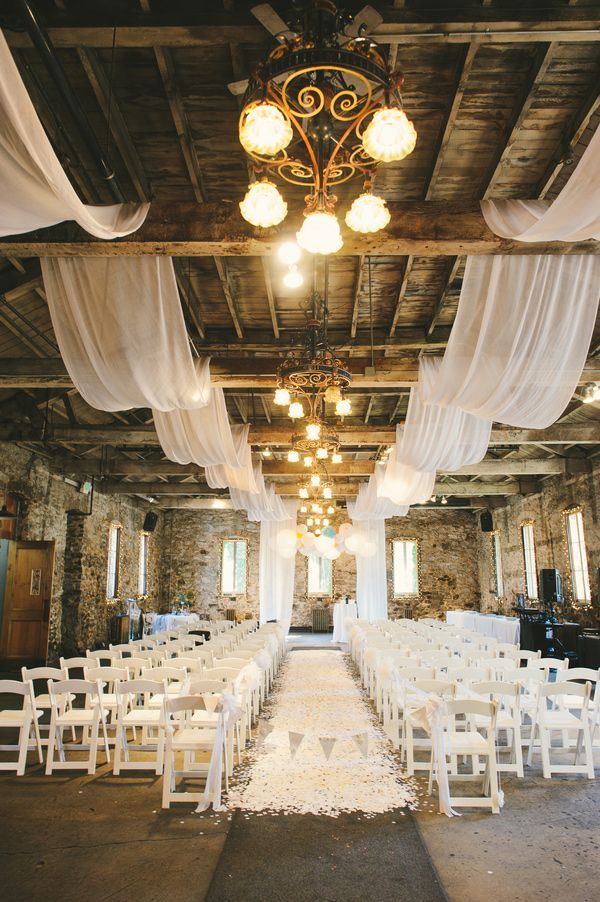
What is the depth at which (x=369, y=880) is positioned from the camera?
140 inches

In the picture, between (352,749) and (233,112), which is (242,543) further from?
(233,112)

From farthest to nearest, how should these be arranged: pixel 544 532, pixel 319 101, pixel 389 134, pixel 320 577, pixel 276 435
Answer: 1. pixel 320 577
2. pixel 544 532
3. pixel 276 435
4. pixel 319 101
5. pixel 389 134

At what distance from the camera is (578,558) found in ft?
43.3

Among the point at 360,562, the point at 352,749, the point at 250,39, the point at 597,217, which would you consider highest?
the point at 250,39

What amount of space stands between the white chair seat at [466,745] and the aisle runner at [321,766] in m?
0.56

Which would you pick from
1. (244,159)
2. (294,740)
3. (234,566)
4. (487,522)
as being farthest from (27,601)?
(487,522)

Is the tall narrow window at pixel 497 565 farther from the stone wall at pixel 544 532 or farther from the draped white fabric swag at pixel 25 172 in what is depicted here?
the draped white fabric swag at pixel 25 172

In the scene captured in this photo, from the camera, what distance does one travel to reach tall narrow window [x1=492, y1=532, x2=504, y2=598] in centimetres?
1882

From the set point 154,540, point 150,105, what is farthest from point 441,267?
point 154,540

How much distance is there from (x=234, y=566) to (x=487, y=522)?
898 centimetres

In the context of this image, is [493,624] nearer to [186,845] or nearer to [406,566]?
[406,566]

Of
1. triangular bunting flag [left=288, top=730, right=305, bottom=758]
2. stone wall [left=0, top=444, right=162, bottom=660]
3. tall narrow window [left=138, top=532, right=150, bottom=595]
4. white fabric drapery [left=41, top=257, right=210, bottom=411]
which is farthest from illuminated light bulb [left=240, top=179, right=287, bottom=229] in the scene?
tall narrow window [left=138, top=532, right=150, bottom=595]

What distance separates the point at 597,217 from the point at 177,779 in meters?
5.43

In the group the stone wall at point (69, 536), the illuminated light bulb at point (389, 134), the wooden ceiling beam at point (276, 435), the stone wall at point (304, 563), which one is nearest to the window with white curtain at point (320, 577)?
the stone wall at point (304, 563)
